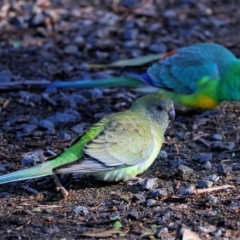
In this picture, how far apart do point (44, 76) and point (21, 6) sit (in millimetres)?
2010

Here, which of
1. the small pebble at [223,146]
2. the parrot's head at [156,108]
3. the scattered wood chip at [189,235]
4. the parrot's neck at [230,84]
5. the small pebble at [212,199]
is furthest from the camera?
the parrot's neck at [230,84]

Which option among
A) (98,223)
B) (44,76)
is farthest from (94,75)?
(98,223)

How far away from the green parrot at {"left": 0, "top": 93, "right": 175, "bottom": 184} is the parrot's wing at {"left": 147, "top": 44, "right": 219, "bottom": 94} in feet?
4.79

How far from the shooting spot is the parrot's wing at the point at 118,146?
5.05m

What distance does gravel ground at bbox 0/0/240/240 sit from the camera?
466 cm

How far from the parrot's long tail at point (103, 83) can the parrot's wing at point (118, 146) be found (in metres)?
1.98

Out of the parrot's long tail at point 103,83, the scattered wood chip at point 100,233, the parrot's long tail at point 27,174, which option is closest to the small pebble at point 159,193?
the scattered wood chip at point 100,233

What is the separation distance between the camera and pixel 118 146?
524 centimetres

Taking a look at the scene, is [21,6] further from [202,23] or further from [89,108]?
[89,108]

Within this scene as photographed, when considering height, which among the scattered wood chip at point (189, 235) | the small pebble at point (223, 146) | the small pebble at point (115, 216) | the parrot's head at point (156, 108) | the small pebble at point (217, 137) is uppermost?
the parrot's head at point (156, 108)

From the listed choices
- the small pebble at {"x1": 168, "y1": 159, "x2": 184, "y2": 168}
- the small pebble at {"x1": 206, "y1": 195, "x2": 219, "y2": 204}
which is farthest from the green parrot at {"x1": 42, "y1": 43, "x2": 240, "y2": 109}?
the small pebble at {"x1": 206, "y1": 195, "x2": 219, "y2": 204}

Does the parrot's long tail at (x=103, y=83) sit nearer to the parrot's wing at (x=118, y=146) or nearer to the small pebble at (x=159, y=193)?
the parrot's wing at (x=118, y=146)

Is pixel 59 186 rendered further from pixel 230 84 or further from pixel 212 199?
pixel 230 84

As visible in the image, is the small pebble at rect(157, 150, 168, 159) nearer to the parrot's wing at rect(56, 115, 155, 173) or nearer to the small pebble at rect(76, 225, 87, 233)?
the parrot's wing at rect(56, 115, 155, 173)
